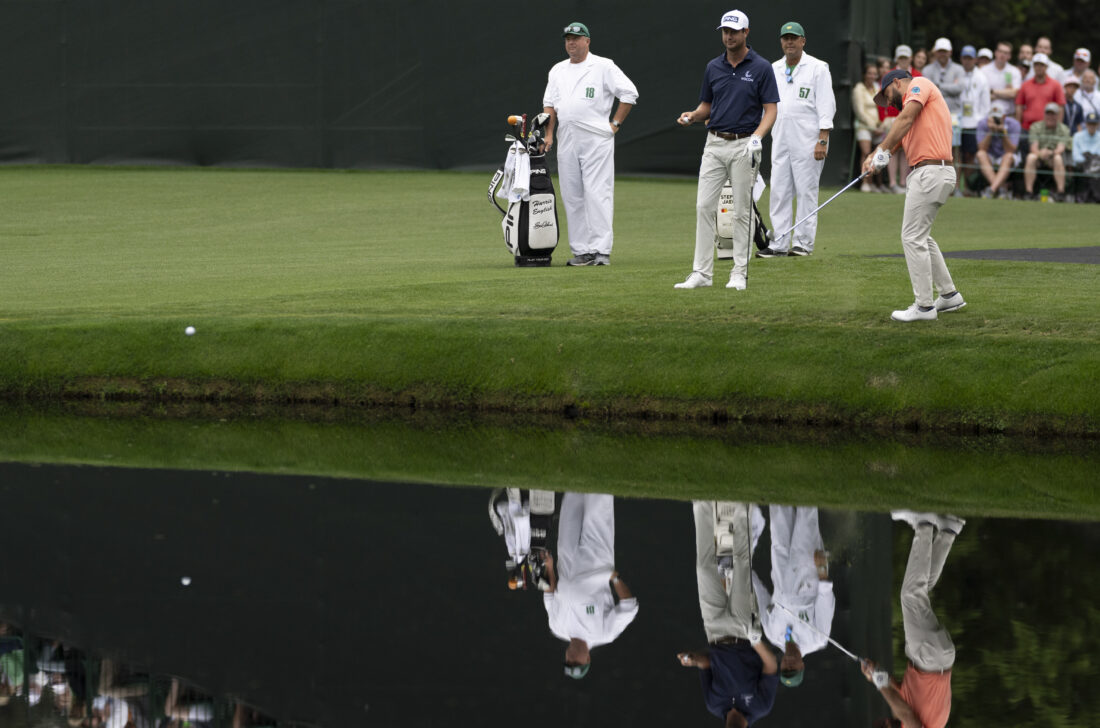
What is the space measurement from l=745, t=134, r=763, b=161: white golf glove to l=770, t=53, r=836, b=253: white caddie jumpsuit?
9.28ft

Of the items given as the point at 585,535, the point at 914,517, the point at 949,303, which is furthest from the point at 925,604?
the point at 949,303

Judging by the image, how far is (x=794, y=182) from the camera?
14812 mm

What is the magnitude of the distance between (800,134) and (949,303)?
3723 mm

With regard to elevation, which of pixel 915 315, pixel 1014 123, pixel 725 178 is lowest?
pixel 915 315

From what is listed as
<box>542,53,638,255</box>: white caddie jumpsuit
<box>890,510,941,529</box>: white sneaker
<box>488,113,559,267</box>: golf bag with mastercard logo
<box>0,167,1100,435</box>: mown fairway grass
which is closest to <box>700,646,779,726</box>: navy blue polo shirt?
<box>890,510,941,529</box>: white sneaker

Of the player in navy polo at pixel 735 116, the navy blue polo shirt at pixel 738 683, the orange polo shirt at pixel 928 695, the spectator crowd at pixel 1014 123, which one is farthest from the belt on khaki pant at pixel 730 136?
the spectator crowd at pixel 1014 123

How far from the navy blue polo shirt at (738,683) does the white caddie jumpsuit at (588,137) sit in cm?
938

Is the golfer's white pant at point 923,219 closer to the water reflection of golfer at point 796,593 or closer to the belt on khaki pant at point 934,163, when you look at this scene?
the belt on khaki pant at point 934,163

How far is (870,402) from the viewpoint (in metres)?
10.3

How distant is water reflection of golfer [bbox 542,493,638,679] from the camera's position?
5.62 metres

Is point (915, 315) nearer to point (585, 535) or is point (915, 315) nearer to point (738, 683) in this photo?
point (585, 535)

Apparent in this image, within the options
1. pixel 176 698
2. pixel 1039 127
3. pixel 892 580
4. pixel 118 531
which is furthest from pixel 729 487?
pixel 1039 127

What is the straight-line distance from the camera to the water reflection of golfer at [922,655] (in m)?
4.89

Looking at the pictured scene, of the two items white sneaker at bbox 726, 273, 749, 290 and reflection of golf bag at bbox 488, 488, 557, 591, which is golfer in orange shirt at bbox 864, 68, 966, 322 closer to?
white sneaker at bbox 726, 273, 749, 290
